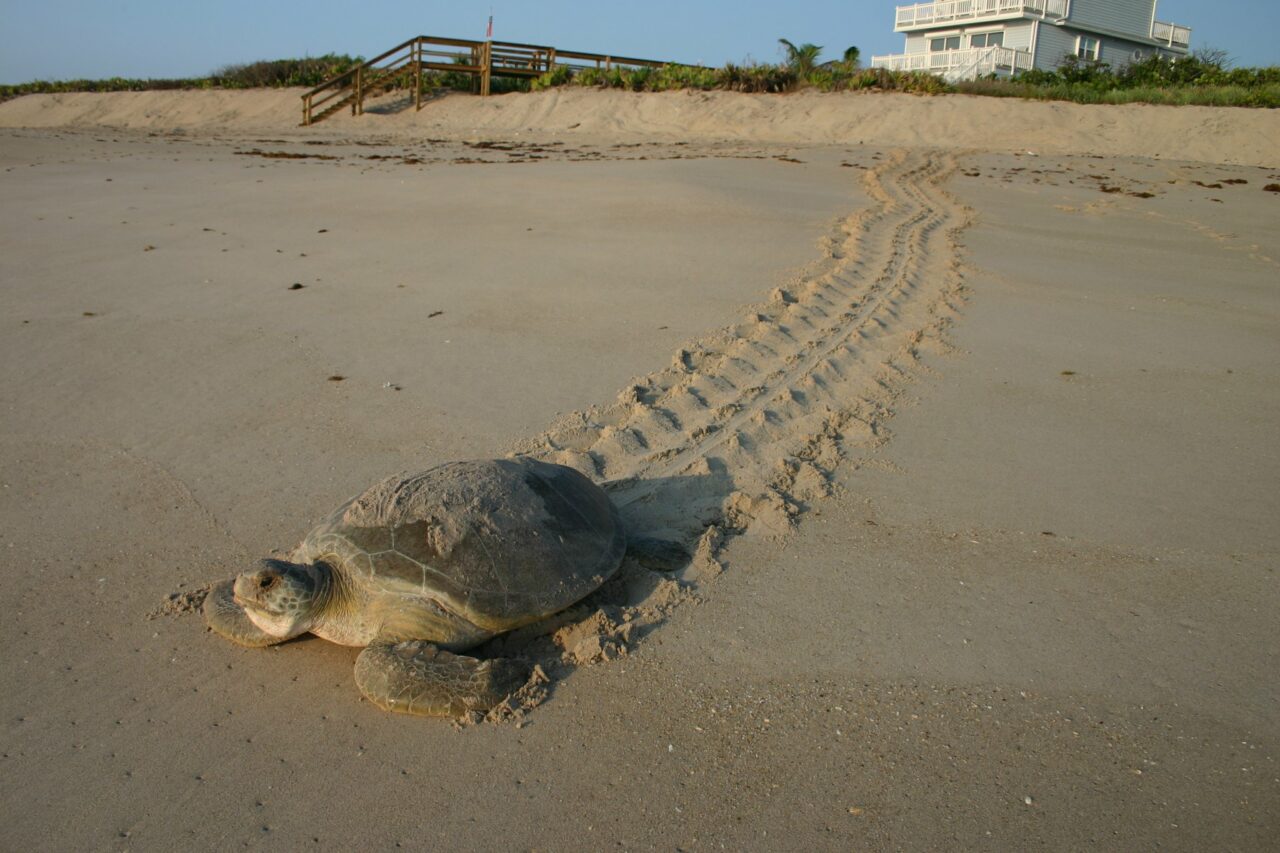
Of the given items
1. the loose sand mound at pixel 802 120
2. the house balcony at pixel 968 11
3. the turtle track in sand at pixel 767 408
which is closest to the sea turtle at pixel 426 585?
the turtle track in sand at pixel 767 408

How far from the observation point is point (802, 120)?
54.4ft

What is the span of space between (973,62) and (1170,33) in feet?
44.3

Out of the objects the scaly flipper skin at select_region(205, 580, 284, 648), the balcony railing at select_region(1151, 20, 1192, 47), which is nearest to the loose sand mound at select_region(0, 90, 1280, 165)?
the scaly flipper skin at select_region(205, 580, 284, 648)

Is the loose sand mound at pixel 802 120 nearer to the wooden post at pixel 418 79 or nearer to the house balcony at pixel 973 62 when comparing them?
the wooden post at pixel 418 79

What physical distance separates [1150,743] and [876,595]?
2.58 feet

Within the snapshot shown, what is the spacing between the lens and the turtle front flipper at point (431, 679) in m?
2.13

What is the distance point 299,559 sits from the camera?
2.51m

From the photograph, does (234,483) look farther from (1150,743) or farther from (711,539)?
(1150,743)

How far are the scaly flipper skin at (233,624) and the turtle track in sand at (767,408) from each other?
122cm

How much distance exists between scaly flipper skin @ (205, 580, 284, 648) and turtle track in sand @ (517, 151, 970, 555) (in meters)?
1.22

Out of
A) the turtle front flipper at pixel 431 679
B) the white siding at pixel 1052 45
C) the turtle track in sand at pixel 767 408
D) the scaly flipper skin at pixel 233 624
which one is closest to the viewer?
the turtle front flipper at pixel 431 679

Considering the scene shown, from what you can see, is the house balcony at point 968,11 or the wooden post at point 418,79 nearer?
the wooden post at point 418,79

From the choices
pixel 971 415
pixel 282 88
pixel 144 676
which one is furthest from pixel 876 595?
pixel 282 88

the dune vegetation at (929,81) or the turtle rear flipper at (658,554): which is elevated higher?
the dune vegetation at (929,81)
